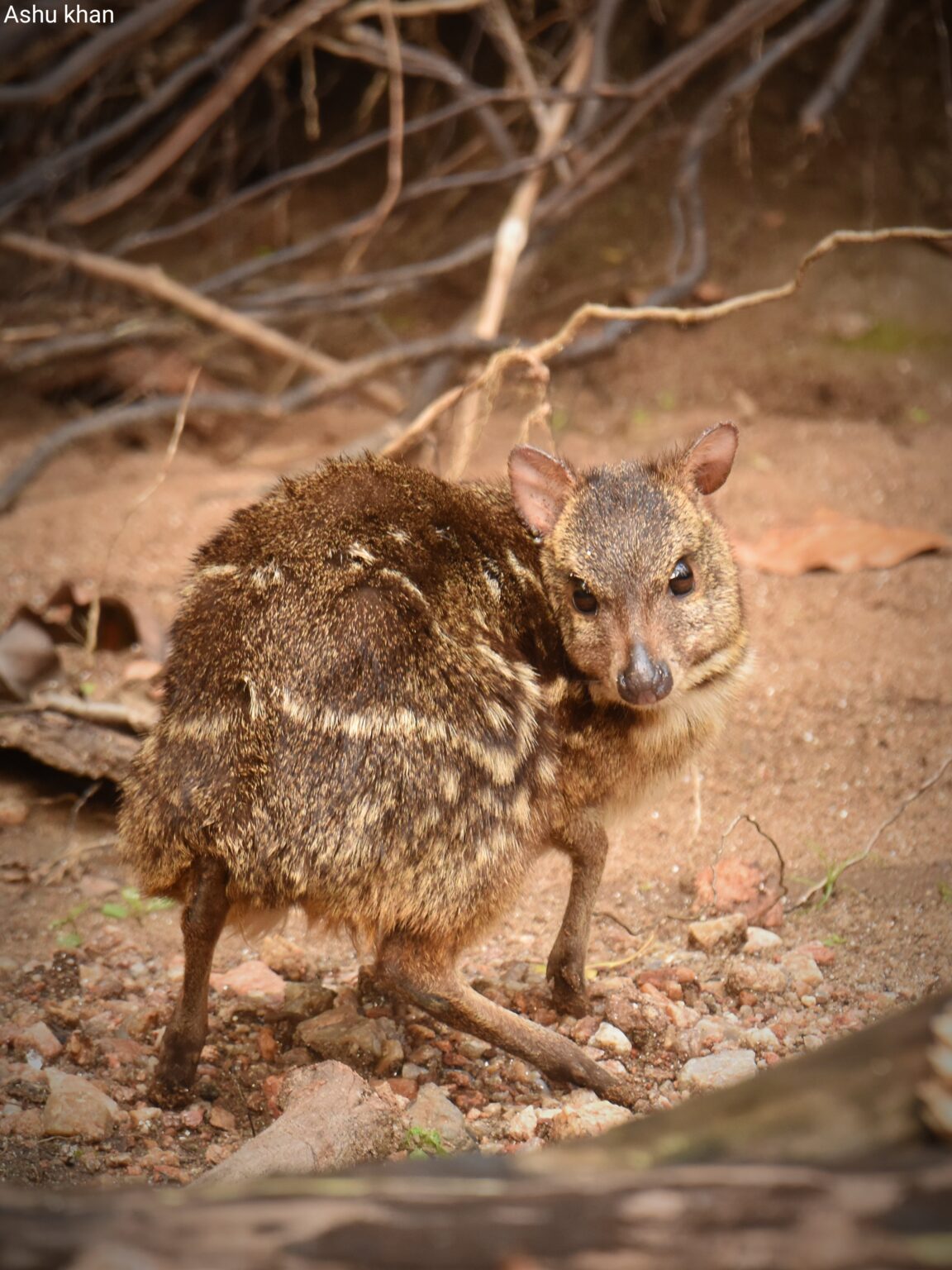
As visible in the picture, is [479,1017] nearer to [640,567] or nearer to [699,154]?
[640,567]

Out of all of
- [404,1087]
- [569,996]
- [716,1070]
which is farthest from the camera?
[569,996]

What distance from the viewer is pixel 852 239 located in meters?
3.75

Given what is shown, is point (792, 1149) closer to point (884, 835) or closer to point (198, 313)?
point (884, 835)

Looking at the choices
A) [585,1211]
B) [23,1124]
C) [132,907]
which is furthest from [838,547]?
[585,1211]

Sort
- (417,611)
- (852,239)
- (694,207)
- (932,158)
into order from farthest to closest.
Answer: (932,158) < (694,207) < (852,239) < (417,611)

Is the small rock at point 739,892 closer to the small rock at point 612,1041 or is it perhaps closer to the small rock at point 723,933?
the small rock at point 723,933

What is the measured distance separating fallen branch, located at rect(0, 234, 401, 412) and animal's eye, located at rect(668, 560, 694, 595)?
3.02 metres

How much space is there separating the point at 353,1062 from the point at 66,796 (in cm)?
150

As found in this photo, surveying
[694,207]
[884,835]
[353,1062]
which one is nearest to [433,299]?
[694,207]

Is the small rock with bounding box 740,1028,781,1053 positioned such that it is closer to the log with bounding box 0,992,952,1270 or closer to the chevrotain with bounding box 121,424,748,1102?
the chevrotain with bounding box 121,424,748,1102

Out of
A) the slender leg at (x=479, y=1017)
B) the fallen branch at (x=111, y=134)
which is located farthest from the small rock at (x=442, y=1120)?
the fallen branch at (x=111, y=134)

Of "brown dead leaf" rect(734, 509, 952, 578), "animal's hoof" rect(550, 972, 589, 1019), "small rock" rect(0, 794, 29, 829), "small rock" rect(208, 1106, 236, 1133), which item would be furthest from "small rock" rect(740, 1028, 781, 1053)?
"small rock" rect(0, 794, 29, 829)

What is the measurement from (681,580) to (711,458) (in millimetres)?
424

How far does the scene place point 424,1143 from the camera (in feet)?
9.35
